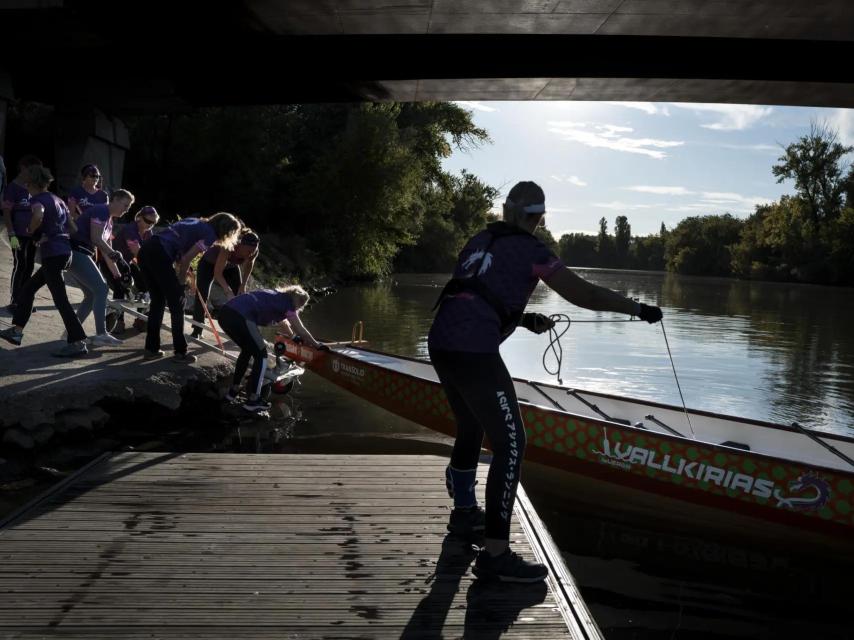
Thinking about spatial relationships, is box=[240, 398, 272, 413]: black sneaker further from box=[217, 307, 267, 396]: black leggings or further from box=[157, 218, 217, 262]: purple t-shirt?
box=[157, 218, 217, 262]: purple t-shirt

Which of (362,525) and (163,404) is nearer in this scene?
(362,525)

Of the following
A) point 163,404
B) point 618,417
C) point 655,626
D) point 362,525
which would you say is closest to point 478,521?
point 362,525

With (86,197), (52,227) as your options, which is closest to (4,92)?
(86,197)

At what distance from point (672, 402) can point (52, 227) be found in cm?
960

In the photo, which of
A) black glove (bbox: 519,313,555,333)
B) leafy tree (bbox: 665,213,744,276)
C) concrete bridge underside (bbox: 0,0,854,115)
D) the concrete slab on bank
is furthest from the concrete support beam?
leafy tree (bbox: 665,213,744,276)

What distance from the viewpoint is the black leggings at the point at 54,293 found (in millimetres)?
8430

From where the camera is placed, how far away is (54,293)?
28.0 ft

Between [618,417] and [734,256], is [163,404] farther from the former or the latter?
[734,256]

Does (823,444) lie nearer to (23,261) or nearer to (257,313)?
(257,313)

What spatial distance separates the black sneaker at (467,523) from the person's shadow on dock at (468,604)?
0.82 feet

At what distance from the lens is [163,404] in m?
8.41

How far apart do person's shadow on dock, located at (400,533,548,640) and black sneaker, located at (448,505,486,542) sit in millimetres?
249

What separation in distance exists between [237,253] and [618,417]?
5277 millimetres

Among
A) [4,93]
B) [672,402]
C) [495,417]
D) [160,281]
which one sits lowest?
[672,402]
